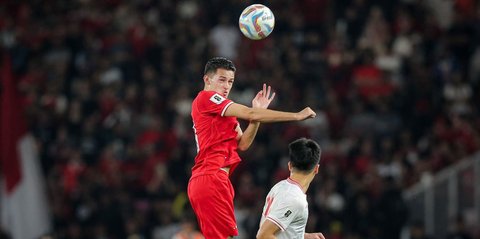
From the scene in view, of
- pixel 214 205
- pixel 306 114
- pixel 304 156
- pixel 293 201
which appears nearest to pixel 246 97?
pixel 214 205

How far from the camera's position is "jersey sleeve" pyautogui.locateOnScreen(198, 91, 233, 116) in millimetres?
9844

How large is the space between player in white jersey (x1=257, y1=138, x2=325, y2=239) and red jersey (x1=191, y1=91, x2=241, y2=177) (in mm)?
997

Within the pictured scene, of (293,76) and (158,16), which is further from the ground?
(158,16)

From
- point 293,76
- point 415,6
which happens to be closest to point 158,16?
point 293,76

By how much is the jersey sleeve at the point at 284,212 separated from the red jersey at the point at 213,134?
1.13m

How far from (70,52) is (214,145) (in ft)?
43.6

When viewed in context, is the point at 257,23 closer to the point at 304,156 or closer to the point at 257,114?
the point at 257,114

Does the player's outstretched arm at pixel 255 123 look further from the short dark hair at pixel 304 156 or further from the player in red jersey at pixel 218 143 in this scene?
the short dark hair at pixel 304 156

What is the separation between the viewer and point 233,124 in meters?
10.1

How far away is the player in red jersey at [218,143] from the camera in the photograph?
384 inches

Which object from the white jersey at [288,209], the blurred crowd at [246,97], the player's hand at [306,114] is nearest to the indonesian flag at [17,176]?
the blurred crowd at [246,97]

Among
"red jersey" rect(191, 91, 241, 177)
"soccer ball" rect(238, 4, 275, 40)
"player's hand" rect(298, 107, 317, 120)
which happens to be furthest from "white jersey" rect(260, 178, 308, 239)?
"soccer ball" rect(238, 4, 275, 40)

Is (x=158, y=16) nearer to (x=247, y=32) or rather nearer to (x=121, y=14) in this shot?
(x=121, y=14)

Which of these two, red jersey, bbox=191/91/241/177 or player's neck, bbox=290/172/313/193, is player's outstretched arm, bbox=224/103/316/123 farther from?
player's neck, bbox=290/172/313/193
